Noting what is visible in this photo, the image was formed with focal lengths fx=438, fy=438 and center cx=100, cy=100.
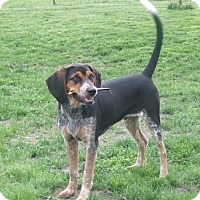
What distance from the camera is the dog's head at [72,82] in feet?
15.7

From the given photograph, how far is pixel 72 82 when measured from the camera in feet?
16.0

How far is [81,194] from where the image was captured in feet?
16.9

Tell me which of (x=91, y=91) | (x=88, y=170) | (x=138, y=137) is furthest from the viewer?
(x=138, y=137)

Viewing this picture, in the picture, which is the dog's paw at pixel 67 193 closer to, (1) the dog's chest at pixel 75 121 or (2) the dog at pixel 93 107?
(2) the dog at pixel 93 107

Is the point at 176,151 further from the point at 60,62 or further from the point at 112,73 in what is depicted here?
the point at 60,62

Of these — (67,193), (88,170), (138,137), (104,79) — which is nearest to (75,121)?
(88,170)

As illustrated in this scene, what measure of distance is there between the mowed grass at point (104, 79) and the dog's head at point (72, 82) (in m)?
1.25

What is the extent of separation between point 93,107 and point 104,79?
618cm

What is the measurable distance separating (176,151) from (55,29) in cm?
1287

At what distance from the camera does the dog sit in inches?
192

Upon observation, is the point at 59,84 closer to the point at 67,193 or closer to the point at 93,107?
the point at 93,107

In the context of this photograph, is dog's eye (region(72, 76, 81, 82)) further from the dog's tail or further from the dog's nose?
the dog's tail

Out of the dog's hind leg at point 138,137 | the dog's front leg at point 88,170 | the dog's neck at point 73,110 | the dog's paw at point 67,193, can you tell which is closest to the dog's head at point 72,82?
the dog's neck at point 73,110

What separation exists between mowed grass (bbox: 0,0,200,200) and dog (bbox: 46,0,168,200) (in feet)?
1.19
